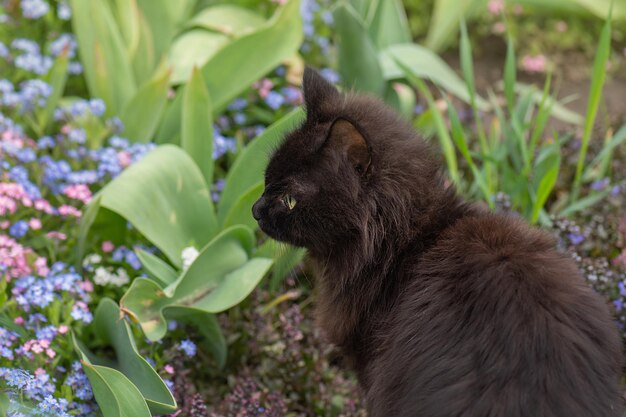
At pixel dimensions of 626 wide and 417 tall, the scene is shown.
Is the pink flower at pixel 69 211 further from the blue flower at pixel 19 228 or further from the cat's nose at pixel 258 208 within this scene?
the cat's nose at pixel 258 208

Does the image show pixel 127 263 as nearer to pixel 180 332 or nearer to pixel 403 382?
pixel 180 332

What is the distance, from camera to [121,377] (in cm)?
204

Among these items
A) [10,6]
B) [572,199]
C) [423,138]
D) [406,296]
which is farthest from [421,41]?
[406,296]

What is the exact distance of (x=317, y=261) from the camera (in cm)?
225

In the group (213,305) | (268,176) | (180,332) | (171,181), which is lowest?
(180,332)

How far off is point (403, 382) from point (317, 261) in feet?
1.55

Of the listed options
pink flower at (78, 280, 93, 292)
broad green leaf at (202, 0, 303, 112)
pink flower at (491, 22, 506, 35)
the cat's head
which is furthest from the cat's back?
pink flower at (491, 22, 506, 35)

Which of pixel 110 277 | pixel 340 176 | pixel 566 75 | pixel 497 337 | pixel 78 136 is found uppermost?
pixel 340 176

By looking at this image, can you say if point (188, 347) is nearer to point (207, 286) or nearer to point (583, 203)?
point (207, 286)

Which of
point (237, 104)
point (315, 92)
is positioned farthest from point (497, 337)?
point (237, 104)

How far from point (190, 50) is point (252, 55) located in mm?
493

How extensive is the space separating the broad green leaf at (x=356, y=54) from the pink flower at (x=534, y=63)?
3.93ft

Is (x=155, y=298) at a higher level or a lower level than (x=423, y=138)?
lower

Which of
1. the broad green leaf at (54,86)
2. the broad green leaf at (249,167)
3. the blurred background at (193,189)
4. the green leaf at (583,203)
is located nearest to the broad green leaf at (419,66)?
the blurred background at (193,189)
